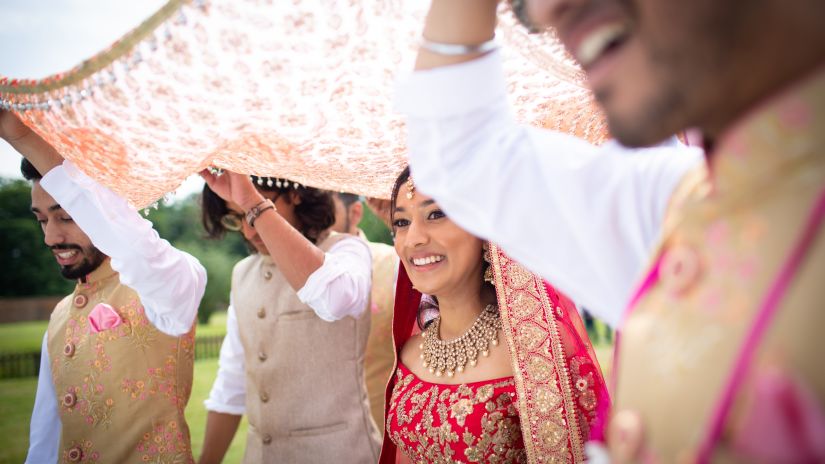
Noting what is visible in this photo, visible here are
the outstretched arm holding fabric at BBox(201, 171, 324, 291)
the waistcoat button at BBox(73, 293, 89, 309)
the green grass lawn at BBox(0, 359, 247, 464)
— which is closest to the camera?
the outstretched arm holding fabric at BBox(201, 171, 324, 291)

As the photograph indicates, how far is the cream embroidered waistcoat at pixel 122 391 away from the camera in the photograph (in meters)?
2.71

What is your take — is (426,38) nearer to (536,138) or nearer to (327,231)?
(536,138)

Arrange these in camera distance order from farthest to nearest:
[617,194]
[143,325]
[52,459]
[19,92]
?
[52,459] → [143,325] → [19,92] → [617,194]

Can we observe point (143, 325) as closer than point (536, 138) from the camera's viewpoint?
No

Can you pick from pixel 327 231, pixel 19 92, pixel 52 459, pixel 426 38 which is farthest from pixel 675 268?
pixel 52 459

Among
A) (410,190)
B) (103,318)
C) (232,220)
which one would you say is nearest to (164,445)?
(103,318)

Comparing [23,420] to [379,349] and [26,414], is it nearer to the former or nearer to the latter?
[26,414]

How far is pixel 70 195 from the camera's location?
2.15 meters

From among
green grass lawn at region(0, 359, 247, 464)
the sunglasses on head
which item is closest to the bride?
the sunglasses on head

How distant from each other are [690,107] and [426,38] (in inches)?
21.4

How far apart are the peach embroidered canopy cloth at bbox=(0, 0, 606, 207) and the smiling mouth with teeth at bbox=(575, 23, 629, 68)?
2.06ft

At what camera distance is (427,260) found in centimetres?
236

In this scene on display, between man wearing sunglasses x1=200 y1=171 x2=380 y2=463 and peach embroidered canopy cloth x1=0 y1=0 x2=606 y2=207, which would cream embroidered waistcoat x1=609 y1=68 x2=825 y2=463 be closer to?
peach embroidered canopy cloth x1=0 y1=0 x2=606 y2=207

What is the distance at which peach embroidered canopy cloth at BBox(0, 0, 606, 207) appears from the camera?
134 centimetres
